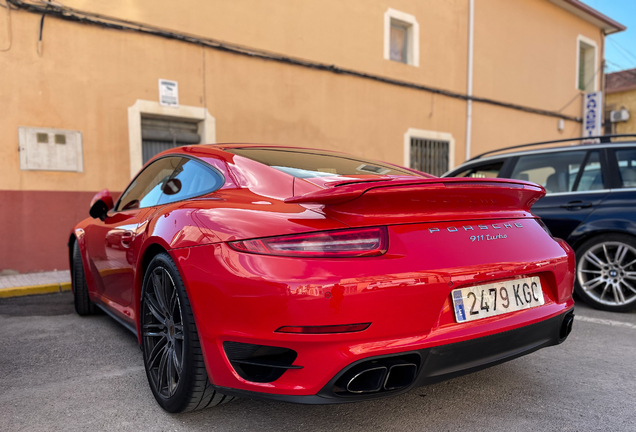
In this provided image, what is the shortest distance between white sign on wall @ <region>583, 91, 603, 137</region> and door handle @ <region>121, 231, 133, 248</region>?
51.0ft

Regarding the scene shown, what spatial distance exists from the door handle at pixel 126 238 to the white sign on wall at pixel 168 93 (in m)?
4.91

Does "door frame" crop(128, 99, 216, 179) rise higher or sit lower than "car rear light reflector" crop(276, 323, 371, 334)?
higher

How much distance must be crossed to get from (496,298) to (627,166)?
3098 millimetres

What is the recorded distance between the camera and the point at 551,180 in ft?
15.1

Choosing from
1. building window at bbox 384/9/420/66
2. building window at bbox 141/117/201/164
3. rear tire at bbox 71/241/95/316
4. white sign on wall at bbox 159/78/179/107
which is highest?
building window at bbox 384/9/420/66

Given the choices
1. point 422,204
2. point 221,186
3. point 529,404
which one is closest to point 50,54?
point 221,186

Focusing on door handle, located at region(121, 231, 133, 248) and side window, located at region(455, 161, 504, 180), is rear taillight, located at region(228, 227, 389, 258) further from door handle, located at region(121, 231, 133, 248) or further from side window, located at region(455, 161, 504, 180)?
side window, located at region(455, 161, 504, 180)

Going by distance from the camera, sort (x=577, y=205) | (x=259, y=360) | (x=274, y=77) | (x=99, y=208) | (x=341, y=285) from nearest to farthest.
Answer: (x=341, y=285) → (x=259, y=360) → (x=99, y=208) → (x=577, y=205) → (x=274, y=77)

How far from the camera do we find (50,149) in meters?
6.30

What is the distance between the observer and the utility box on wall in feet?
20.2

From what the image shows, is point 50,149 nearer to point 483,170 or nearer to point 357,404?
point 483,170

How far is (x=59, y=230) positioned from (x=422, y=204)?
6.02m

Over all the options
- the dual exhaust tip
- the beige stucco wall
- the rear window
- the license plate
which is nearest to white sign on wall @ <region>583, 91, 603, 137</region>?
the beige stucco wall

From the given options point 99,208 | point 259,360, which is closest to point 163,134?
point 99,208
